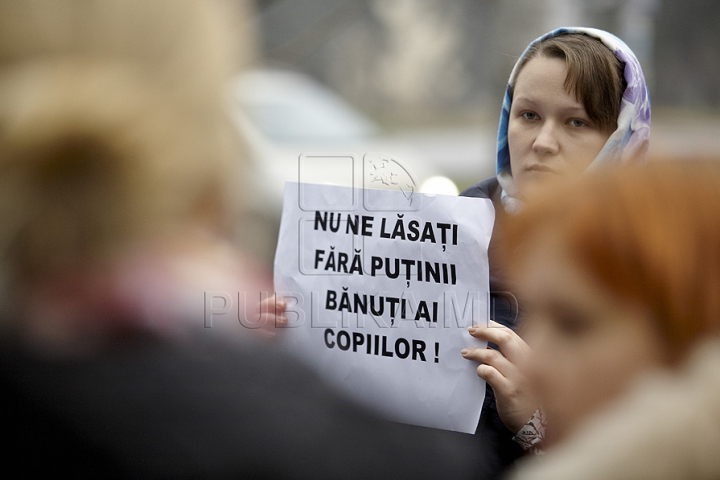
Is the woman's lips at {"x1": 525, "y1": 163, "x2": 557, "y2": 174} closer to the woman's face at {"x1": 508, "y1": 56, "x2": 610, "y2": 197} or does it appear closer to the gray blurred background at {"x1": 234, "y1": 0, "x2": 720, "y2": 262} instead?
the woman's face at {"x1": 508, "y1": 56, "x2": 610, "y2": 197}

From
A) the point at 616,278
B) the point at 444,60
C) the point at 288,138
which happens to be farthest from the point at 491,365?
the point at 444,60

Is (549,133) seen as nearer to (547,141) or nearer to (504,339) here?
(547,141)

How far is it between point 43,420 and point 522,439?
0.99m

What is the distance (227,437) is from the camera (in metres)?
0.90

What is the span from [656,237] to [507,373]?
24.6 inches

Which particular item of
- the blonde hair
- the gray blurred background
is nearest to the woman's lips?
the blonde hair

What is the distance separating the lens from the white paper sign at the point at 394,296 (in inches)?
63.9

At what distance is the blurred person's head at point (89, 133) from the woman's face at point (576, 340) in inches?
20.4

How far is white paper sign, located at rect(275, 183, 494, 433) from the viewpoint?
1.62 metres

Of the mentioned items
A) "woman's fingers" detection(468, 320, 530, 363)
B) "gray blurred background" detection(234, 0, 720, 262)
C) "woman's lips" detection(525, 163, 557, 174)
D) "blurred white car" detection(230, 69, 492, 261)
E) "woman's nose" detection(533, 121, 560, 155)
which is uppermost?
"gray blurred background" detection(234, 0, 720, 262)

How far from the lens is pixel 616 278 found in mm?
1033

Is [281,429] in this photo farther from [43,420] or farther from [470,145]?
[470,145]

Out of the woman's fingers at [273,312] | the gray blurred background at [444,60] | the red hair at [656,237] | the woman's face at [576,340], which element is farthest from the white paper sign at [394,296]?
the gray blurred background at [444,60]

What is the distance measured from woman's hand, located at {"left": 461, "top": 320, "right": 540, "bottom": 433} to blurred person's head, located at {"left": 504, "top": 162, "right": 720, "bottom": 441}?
370 mm
